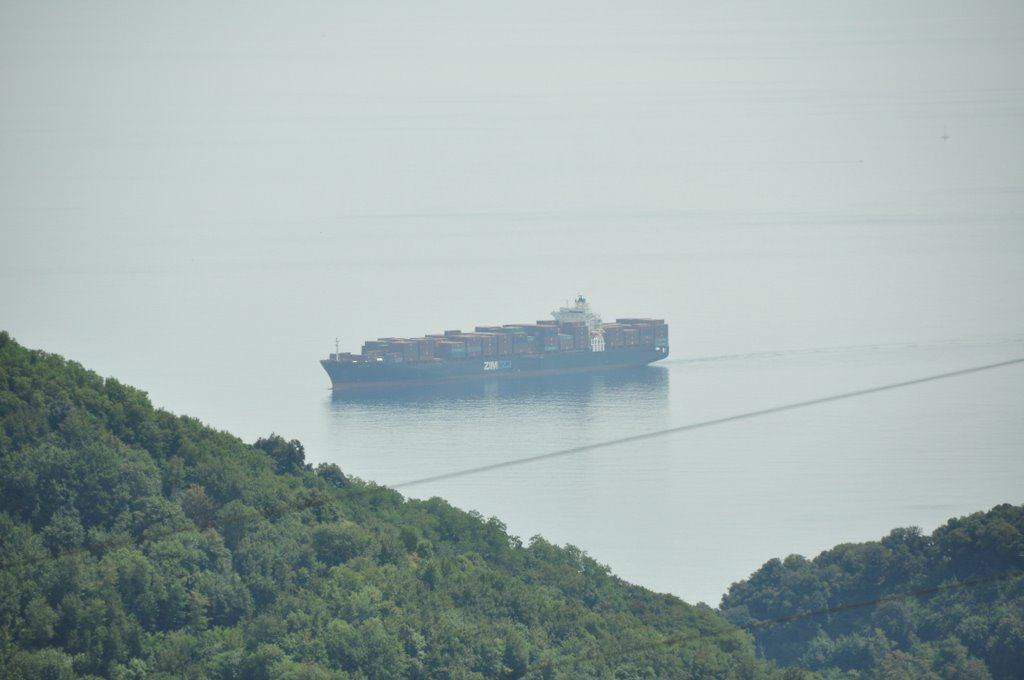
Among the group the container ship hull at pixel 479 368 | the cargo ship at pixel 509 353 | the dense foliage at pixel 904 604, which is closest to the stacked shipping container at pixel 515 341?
the cargo ship at pixel 509 353

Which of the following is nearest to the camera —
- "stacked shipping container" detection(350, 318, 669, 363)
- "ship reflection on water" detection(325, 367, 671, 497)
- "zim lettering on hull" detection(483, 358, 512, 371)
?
"ship reflection on water" detection(325, 367, 671, 497)

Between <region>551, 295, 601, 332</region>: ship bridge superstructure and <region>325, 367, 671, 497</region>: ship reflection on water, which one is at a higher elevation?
<region>551, 295, 601, 332</region>: ship bridge superstructure

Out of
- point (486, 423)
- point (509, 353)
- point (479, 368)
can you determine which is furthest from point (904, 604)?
point (509, 353)

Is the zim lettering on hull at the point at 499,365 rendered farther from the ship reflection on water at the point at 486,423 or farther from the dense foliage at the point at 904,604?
the dense foliage at the point at 904,604

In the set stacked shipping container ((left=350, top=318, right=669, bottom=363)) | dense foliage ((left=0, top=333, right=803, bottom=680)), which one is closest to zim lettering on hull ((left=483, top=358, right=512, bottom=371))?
stacked shipping container ((left=350, top=318, right=669, bottom=363))

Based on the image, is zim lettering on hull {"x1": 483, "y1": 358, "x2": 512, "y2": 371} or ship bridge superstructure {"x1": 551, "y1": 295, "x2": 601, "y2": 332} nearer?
zim lettering on hull {"x1": 483, "y1": 358, "x2": 512, "y2": 371}

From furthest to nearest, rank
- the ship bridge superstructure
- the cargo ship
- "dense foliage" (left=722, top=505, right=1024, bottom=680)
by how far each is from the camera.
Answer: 1. the ship bridge superstructure
2. the cargo ship
3. "dense foliage" (left=722, top=505, right=1024, bottom=680)

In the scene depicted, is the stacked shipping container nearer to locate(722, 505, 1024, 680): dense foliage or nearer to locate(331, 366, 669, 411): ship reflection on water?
locate(331, 366, 669, 411): ship reflection on water

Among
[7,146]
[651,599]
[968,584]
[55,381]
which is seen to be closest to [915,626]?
[968,584]
